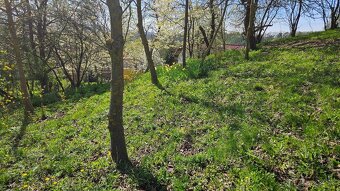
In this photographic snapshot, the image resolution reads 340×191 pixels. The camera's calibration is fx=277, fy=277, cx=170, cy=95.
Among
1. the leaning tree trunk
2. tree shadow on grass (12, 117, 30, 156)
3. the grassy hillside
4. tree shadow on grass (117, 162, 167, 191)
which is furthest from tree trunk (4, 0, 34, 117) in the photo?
tree shadow on grass (117, 162, 167, 191)

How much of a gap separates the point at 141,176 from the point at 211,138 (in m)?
1.89

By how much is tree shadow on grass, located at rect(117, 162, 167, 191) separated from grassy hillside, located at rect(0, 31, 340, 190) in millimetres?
28

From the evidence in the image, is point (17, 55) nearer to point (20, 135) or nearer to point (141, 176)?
point (20, 135)

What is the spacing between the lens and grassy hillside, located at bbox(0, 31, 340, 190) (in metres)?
4.84

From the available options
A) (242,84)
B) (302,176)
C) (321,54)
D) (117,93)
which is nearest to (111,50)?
(117,93)

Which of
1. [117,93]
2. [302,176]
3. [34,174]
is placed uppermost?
[117,93]

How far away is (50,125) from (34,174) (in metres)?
4.28

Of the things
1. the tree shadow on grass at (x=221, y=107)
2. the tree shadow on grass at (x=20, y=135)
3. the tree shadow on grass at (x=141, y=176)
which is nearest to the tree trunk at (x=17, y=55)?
the tree shadow on grass at (x=20, y=135)

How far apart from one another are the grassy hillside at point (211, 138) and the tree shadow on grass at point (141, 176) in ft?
0.09

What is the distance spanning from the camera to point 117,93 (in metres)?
6.00

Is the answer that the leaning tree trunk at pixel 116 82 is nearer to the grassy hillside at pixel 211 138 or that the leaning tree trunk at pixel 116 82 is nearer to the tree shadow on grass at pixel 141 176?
the tree shadow on grass at pixel 141 176

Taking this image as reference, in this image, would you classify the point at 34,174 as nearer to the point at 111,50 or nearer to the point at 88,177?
the point at 88,177

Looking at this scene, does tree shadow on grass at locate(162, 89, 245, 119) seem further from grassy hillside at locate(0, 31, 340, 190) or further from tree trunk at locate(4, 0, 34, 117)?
tree trunk at locate(4, 0, 34, 117)

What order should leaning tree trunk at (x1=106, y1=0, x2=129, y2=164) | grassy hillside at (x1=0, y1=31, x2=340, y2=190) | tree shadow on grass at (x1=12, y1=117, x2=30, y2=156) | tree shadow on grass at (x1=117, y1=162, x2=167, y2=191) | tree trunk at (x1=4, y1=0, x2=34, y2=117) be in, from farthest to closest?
tree trunk at (x1=4, y1=0, x2=34, y2=117)
tree shadow on grass at (x1=12, y1=117, x2=30, y2=156)
leaning tree trunk at (x1=106, y1=0, x2=129, y2=164)
tree shadow on grass at (x1=117, y1=162, x2=167, y2=191)
grassy hillside at (x1=0, y1=31, x2=340, y2=190)
